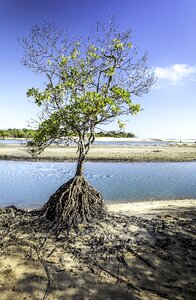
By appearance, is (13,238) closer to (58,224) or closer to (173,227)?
(58,224)

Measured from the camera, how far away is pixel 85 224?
35.8 ft

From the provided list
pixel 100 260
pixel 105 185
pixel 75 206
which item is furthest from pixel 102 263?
pixel 105 185

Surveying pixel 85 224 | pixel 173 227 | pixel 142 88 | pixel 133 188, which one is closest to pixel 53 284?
pixel 85 224

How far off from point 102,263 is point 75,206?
9.79 ft

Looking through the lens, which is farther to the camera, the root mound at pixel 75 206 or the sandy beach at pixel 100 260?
the root mound at pixel 75 206

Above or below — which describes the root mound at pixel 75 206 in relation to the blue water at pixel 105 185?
above

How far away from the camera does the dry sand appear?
7.38m

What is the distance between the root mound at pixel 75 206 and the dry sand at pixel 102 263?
19.9 inches

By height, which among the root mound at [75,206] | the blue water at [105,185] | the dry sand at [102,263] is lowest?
the blue water at [105,185]

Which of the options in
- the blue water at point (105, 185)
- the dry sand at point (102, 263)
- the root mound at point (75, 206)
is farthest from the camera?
the blue water at point (105, 185)

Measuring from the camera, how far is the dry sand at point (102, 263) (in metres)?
7.38

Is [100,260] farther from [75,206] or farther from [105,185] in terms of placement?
[105,185]

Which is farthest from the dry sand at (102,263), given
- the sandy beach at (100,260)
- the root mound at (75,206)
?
the root mound at (75,206)

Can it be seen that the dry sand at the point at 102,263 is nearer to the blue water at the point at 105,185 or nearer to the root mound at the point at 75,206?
the root mound at the point at 75,206
